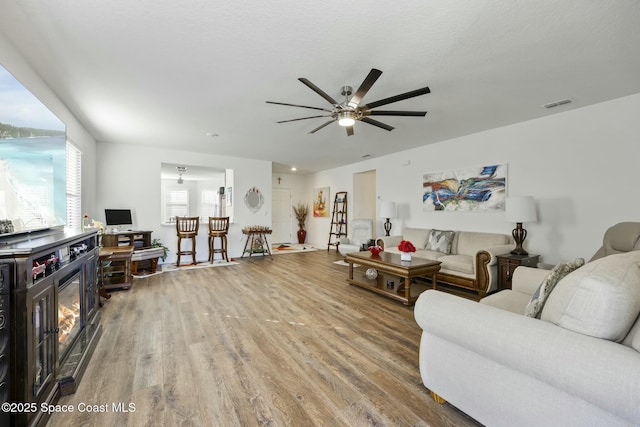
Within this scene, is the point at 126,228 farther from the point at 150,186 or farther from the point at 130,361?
the point at 130,361

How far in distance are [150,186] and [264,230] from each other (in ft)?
8.52

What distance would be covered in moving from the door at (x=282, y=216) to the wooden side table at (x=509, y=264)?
6.72 m

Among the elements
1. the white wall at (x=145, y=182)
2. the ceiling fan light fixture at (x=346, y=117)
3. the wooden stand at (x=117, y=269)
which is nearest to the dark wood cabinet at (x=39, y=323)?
the wooden stand at (x=117, y=269)

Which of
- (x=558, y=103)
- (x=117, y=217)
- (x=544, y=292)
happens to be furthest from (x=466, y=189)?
(x=117, y=217)

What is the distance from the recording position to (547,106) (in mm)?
3406

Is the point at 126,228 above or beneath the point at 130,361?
above

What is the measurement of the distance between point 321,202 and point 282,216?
1.50 m

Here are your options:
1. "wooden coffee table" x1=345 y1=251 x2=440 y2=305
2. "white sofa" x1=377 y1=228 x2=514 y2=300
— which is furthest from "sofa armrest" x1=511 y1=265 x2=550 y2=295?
"white sofa" x1=377 y1=228 x2=514 y2=300

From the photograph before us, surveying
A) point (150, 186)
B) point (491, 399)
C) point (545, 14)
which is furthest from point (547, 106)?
point (150, 186)

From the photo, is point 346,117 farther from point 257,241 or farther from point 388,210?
point 257,241

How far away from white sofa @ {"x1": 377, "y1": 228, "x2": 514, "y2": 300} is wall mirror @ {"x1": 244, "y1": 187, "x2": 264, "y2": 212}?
11.2 ft

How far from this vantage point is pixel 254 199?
268 inches

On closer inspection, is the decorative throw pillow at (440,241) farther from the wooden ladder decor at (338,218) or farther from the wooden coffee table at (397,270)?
the wooden ladder decor at (338,218)

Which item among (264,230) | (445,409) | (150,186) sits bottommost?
(445,409)
